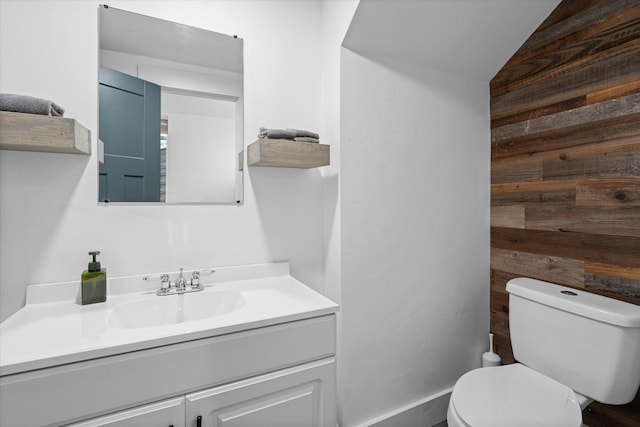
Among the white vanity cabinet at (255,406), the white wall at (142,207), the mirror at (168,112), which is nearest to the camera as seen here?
the white vanity cabinet at (255,406)

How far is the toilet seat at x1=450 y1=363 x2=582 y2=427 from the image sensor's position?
1104 mm

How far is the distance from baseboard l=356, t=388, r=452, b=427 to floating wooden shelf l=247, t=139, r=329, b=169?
123 centimetres

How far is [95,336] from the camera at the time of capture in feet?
2.81

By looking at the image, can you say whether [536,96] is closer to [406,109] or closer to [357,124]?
[406,109]

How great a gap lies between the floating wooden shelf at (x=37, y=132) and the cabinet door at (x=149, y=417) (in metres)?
0.78

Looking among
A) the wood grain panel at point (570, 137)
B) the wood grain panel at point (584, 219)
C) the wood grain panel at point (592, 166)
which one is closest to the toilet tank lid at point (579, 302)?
the wood grain panel at point (584, 219)

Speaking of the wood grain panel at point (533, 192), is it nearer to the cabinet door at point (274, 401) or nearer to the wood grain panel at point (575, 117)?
the wood grain panel at point (575, 117)

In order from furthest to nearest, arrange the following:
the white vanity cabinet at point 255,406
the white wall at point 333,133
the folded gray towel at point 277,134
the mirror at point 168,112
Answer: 1. the white wall at point 333,133
2. the folded gray towel at point 277,134
3. the mirror at point 168,112
4. the white vanity cabinet at point 255,406

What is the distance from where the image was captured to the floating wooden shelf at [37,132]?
934 millimetres

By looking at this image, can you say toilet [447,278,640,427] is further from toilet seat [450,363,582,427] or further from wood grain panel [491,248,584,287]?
wood grain panel [491,248,584,287]

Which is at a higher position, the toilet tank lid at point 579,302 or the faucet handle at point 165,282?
the faucet handle at point 165,282

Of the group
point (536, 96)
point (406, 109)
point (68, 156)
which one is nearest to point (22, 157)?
point (68, 156)

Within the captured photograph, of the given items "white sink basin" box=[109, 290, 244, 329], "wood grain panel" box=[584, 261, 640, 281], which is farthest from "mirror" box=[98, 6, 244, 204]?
"wood grain panel" box=[584, 261, 640, 281]

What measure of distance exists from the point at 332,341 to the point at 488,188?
53.3 inches
